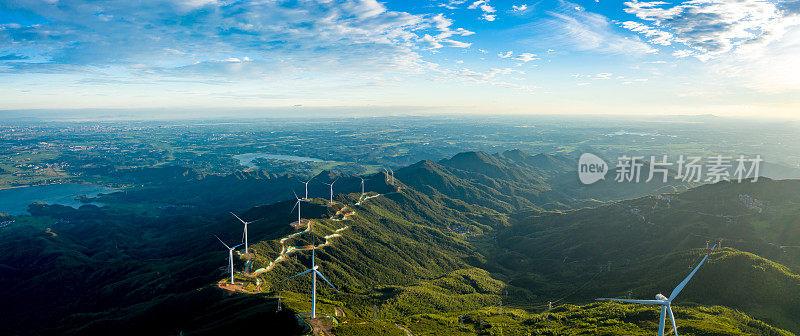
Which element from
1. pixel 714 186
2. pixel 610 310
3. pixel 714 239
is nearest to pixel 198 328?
pixel 610 310

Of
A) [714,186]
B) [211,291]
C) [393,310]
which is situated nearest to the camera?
[211,291]

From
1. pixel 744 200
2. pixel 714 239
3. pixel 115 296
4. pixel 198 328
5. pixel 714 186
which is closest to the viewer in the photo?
pixel 198 328

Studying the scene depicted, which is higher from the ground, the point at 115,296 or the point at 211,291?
the point at 211,291

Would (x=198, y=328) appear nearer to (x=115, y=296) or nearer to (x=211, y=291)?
(x=211, y=291)

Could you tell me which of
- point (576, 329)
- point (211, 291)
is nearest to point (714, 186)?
point (576, 329)

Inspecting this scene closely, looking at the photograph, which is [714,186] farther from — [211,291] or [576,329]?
[211,291]

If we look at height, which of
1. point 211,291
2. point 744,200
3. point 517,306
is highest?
point 744,200

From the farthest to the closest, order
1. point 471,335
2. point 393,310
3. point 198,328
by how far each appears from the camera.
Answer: point 393,310, point 471,335, point 198,328

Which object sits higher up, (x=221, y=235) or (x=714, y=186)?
(x=714, y=186)

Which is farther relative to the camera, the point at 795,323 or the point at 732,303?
the point at 732,303
